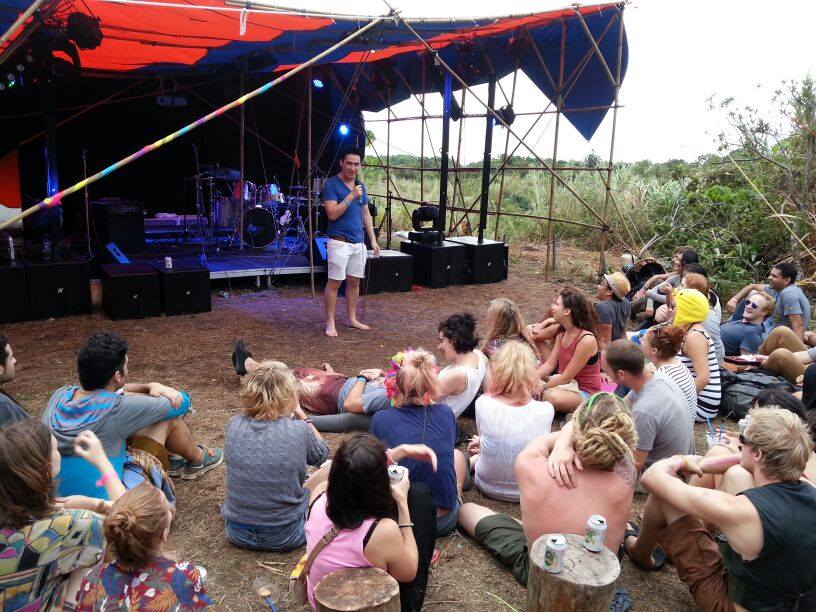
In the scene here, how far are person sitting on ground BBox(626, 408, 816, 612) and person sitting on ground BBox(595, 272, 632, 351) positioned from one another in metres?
2.53

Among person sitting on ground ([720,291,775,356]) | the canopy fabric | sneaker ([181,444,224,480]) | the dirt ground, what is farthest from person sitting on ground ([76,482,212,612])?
person sitting on ground ([720,291,775,356])

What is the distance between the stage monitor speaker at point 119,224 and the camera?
342 inches

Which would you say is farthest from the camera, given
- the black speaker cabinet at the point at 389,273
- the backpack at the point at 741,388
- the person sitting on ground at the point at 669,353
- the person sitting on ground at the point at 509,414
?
the black speaker cabinet at the point at 389,273

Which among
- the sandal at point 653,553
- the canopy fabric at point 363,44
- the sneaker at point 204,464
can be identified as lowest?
the sandal at point 653,553

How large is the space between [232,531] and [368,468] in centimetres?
119

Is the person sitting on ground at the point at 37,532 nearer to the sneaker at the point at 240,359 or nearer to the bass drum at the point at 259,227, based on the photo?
the sneaker at the point at 240,359

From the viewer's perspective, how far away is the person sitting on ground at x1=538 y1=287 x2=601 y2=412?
12.7 feet

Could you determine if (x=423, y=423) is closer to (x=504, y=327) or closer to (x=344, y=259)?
(x=504, y=327)

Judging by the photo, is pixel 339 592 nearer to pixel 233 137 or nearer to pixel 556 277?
pixel 556 277

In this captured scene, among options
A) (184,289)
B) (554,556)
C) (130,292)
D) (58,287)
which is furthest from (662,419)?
(58,287)

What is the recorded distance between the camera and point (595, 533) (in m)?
2.00

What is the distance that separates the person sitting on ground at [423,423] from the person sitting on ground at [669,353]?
137cm

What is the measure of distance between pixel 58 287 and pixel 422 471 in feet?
16.6

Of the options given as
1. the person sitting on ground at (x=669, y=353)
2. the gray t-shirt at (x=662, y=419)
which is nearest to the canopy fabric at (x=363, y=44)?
the person sitting on ground at (x=669, y=353)
